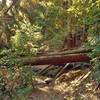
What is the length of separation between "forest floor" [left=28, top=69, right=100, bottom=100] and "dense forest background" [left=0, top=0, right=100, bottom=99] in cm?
52

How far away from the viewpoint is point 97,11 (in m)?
9.17

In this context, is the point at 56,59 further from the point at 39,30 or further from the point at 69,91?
the point at 39,30

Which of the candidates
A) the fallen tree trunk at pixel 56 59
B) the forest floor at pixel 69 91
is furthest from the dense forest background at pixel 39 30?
the forest floor at pixel 69 91

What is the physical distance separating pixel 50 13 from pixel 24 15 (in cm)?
326

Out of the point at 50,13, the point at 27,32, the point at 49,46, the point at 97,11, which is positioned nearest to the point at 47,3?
the point at 50,13

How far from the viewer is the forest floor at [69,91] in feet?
31.1

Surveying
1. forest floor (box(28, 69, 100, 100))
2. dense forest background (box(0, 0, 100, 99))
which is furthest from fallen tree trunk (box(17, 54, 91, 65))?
forest floor (box(28, 69, 100, 100))

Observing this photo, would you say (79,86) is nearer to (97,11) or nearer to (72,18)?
(97,11)

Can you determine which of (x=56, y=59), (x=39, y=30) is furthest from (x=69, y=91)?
(x=39, y=30)

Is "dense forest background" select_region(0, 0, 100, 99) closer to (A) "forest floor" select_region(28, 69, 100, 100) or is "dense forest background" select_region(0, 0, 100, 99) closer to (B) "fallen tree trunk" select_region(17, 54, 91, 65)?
(B) "fallen tree trunk" select_region(17, 54, 91, 65)

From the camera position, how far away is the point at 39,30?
11.9 m

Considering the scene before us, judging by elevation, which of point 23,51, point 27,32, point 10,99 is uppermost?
point 27,32

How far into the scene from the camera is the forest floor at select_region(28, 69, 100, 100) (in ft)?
31.1

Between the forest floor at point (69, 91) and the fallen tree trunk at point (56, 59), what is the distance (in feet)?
2.77
